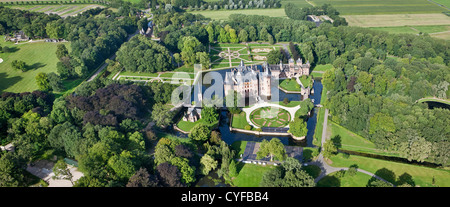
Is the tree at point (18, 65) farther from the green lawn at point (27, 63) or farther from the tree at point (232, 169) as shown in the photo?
the tree at point (232, 169)

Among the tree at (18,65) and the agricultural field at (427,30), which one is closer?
the tree at (18,65)

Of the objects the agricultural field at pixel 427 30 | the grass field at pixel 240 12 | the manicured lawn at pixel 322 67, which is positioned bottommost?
the manicured lawn at pixel 322 67

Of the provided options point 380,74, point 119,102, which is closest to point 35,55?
point 119,102

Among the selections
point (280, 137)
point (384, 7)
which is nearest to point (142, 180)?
point (280, 137)

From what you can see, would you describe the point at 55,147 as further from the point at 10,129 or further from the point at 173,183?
the point at 173,183

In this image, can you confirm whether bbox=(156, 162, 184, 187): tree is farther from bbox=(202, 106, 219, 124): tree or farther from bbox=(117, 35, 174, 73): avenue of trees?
bbox=(117, 35, 174, 73): avenue of trees

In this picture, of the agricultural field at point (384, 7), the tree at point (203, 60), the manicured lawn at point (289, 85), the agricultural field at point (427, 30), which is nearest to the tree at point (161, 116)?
the tree at point (203, 60)

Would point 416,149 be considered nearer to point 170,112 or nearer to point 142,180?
point 142,180

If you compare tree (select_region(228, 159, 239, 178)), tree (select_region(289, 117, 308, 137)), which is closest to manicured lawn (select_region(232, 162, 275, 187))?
tree (select_region(228, 159, 239, 178))
